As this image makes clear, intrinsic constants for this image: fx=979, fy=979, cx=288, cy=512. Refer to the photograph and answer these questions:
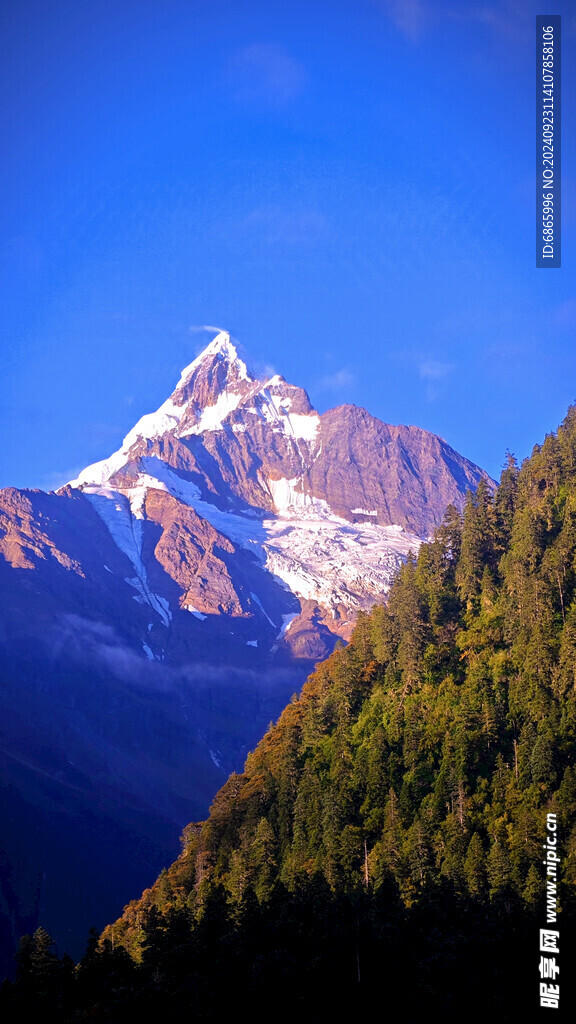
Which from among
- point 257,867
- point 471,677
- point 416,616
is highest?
point 416,616

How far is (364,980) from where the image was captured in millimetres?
65625

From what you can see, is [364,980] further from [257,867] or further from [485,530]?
[485,530]

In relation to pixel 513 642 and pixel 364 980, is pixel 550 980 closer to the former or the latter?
pixel 364 980

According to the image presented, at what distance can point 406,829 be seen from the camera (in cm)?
8944

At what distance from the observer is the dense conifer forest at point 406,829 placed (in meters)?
64.1

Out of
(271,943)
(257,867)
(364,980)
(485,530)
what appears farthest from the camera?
(485,530)

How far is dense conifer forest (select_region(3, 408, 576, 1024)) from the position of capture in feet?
210

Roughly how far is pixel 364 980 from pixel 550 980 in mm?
12249

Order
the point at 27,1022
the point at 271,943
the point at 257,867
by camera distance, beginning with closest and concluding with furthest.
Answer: the point at 27,1022 < the point at 271,943 < the point at 257,867

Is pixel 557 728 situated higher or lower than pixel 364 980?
higher

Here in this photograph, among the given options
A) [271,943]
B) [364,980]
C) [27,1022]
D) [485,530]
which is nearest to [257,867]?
[271,943]

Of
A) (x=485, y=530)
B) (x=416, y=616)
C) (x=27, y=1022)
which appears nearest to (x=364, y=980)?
(x=27, y=1022)

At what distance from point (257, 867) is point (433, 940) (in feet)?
99.8

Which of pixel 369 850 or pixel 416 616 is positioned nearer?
pixel 369 850
